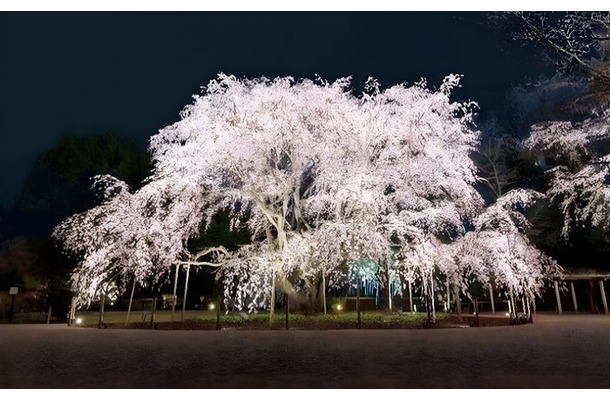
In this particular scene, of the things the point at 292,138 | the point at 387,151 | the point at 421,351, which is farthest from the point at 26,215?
the point at 421,351

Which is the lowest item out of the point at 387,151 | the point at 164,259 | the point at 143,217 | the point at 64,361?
the point at 64,361

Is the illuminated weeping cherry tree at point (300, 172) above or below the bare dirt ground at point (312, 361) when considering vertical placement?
above

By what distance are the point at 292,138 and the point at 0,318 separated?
13.7m

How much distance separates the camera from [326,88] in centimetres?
1475

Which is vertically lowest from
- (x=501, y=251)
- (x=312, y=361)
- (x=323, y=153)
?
(x=312, y=361)

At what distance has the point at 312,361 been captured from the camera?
7.22 m

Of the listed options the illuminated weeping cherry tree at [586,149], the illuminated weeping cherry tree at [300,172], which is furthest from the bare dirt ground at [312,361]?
the illuminated weeping cherry tree at [586,149]

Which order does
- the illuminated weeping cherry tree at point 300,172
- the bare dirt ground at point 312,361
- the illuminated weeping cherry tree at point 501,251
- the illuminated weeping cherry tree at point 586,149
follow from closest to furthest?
the bare dirt ground at point 312,361, the illuminated weeping cherry tree at point 586,149, the illuminated weeping cherry tree at point 300,172, the illuminated weeping cherry tree at point 501,251

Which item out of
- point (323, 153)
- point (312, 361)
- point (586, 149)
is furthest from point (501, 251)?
point (312, 361)

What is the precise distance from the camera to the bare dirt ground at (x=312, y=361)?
5738mm

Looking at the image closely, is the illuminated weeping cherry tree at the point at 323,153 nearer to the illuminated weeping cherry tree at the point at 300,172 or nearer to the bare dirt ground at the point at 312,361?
the illuminated weeping cherry tree at the point at 300,172

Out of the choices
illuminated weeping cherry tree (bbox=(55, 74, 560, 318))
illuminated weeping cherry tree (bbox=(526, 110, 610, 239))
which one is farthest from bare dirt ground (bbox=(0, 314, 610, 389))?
illuminated weeping cherry tree (bbox=(526, 110, 610, 239))

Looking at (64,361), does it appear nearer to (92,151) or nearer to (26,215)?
(92,151)

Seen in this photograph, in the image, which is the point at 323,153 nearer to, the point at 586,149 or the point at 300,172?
the point at 300,172
